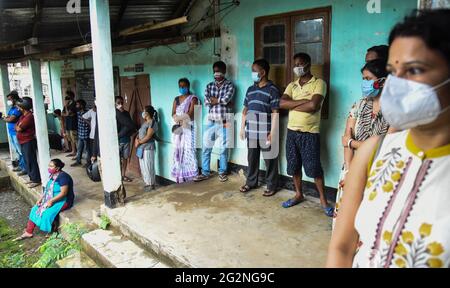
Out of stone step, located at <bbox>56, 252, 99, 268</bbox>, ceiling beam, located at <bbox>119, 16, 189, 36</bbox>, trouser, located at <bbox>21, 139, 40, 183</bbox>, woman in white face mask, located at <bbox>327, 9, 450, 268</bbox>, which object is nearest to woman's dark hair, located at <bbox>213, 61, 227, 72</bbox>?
ceiling beam, located at <bbox>119, 16, 189, 36</bbox>

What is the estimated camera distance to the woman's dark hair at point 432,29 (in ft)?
3.59

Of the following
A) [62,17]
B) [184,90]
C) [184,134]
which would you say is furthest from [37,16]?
[184,134]

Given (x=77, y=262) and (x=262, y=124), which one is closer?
(x=77, y=262)

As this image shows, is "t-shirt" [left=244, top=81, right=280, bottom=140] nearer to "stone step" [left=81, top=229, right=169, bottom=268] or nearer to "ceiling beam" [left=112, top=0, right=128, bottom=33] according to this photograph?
"stone step" [left=81, top=229, right=169, bottom=268]

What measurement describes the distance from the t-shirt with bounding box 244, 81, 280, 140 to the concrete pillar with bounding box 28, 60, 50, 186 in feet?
13.3

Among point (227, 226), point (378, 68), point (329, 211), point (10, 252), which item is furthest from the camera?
point (10, 252)

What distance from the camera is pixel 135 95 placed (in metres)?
8.01

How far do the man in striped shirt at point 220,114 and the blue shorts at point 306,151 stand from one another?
1.42m

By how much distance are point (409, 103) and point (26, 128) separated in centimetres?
766

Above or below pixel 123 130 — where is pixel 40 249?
below

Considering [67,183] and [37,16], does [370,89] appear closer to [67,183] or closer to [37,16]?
[37,16]

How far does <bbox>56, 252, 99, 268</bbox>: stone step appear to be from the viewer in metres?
3.90

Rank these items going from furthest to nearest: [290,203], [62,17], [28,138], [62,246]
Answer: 1. [28,138]
2. [62,17]
3. [62,246]
4. [290,203]

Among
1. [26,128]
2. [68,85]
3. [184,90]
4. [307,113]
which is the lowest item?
[26,128]
